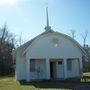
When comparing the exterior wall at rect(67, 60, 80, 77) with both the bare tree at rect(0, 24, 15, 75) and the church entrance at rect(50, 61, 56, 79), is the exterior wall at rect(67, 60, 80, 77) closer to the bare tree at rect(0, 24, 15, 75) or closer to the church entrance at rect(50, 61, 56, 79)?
the church entrance at rect(50, 61, 56, 79)

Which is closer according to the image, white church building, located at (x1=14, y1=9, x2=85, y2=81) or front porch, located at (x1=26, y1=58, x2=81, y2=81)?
white church building, located at (x1=14, y1=9, x2=85, y2=81)

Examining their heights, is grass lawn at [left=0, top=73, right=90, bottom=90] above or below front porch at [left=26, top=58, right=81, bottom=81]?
below

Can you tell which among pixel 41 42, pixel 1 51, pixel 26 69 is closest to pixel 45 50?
pixel 41 42

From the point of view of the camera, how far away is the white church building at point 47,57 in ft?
104

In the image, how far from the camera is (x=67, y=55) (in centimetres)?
3284

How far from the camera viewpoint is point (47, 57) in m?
31.9

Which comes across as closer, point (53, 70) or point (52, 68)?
point (53, 70)

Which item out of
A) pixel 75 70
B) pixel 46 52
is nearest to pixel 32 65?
pixel 46 52

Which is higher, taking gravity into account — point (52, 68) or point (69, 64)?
point (69, 64)

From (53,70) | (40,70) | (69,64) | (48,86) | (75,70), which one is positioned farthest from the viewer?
(53,70)

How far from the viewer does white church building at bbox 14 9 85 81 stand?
31781 millimetres

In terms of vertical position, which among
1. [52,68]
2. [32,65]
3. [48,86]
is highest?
[32,65]

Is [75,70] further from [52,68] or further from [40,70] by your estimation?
[40,70]

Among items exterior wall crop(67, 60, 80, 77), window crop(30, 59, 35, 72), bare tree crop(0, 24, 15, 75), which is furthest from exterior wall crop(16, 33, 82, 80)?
bare tree crop(0, 24, 15, 75)
